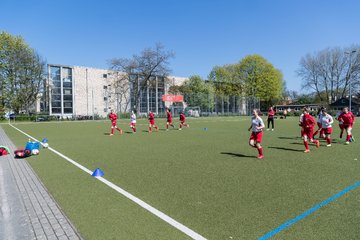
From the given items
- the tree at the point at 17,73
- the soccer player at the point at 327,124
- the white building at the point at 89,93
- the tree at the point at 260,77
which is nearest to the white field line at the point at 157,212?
the soccer player at the point at 327,124

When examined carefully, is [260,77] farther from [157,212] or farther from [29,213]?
[29,213]

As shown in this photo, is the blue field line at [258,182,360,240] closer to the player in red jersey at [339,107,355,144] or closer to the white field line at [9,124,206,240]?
the white field line at [9,124,206,240]

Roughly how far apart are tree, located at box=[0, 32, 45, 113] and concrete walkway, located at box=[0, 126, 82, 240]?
48874 mm

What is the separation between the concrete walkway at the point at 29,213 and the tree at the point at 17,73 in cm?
4887

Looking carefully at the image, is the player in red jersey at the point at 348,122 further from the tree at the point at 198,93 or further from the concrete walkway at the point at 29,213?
the tree at the point at 198,93

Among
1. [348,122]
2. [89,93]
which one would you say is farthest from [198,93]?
[348,122]

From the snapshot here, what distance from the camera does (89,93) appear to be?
68.0 m

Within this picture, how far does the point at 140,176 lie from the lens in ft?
21.8

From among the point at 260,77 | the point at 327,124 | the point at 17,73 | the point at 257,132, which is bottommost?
the point at 257,132

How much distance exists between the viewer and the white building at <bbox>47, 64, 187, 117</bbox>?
205ft

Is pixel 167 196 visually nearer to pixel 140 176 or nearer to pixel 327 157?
pixel 140 176

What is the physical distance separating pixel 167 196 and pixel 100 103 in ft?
225

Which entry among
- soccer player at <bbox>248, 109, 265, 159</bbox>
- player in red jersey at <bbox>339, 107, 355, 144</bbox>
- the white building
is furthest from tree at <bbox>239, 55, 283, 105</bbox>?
soccer player at <bbox>248, 109, 265, 159</bbox>

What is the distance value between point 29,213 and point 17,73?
173ft
